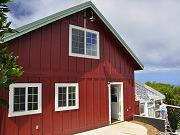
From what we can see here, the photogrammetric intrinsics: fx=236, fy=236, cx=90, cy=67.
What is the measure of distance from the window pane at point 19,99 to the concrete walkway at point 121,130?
3.66m

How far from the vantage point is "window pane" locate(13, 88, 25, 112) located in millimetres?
9562

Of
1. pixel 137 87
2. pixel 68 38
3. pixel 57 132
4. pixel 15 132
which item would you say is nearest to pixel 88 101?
pixel 57 132

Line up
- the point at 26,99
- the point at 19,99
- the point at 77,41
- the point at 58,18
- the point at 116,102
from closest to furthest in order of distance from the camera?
the point at 19,99, the point at 26,99, the point at 58,18, the point at 77,41, the point at 116,102

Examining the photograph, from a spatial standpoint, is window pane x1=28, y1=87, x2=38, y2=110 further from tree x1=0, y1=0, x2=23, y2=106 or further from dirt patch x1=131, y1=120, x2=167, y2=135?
dirt patch x1=131, y1=120, x2=167, y2=135

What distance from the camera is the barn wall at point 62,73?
9883mm

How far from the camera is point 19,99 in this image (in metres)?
9.67

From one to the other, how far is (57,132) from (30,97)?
85.8 inches

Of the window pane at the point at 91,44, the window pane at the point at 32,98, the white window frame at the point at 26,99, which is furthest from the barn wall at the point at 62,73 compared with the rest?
the window pane at the point at 91,44

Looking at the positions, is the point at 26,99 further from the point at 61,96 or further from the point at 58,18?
the point at 58,18

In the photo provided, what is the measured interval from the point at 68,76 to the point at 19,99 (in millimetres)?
2810

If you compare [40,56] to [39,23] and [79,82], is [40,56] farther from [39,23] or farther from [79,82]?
[79,82]

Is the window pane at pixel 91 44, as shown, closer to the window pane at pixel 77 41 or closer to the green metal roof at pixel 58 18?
the window pane at pixel 77 41

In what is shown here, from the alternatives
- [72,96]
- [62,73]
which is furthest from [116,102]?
[62,73]

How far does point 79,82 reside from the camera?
12172mm
